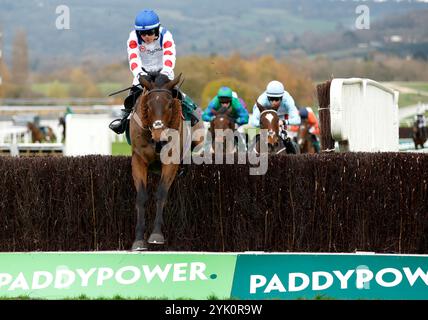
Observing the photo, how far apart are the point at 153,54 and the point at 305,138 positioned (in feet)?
28.7

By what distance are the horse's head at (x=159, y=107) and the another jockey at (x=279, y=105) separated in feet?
10.1

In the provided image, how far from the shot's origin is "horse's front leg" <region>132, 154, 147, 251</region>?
10.6m

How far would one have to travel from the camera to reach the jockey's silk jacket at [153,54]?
10.9 metres

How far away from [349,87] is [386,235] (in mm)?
2528

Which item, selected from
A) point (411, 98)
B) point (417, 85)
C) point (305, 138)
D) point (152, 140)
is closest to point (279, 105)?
point (152, 140)

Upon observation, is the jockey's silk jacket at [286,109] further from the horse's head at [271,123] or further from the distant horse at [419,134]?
the distant horse at [419,134]

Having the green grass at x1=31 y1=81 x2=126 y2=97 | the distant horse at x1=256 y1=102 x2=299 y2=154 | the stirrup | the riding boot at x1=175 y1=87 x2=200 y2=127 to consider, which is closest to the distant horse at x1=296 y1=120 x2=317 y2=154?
the distant horse at x1=256 y1=102 x2=299 y2=154

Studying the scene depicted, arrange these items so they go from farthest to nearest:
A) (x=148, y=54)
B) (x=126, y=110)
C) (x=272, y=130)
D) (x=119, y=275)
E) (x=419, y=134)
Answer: (x=419, y=134)
(x=272, y=130)
(x=126, y=110)
(x=148, y=54)
(x=119, y=275)

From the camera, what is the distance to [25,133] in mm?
41719

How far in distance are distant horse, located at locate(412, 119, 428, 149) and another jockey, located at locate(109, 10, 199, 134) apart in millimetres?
21106

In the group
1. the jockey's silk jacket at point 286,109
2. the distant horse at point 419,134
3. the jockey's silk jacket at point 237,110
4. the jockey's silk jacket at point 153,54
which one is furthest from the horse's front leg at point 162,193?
the distant horse at point 419,134

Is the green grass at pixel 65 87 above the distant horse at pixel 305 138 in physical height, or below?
above

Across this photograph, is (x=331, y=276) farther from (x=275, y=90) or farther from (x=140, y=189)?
(x=275, y=90)

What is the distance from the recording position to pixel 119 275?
932 cm
